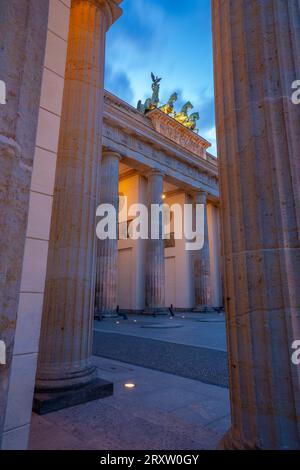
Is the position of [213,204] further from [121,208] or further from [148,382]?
[148,382]

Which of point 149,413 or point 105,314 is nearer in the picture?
point 149,413

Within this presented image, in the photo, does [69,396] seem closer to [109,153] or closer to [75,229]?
[75,229]

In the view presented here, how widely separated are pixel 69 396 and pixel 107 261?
14.4m

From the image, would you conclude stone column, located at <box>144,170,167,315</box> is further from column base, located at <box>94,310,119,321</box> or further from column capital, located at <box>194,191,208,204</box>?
column capital, located at <box>194,191,208,204</box>

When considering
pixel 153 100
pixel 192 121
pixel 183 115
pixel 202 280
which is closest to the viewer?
pixel 202 280

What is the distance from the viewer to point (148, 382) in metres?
4.39

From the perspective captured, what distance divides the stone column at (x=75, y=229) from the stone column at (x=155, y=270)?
51.6ft

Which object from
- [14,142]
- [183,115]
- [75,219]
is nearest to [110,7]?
[75,219]

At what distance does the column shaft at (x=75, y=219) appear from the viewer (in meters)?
3.78

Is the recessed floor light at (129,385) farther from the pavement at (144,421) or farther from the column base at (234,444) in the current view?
the column base at (234,444)

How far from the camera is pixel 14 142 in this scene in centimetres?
161

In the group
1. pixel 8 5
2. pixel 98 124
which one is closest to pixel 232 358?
pixel 8 5

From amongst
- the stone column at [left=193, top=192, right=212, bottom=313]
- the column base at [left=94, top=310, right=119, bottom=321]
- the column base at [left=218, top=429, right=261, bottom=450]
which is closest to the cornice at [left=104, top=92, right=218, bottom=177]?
the stone column at [left=193, top=192, right=212, bottom=313]

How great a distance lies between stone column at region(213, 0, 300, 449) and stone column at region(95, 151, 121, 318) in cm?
1525
